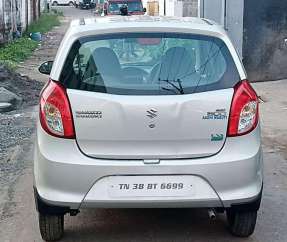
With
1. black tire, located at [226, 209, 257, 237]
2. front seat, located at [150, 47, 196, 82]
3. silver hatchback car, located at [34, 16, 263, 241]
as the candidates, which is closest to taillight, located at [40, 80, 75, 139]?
silver hatchback car, located at [34, 16, 263, 241]

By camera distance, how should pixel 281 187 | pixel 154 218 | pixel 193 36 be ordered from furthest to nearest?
1. pixel 281 187
2. pixel 154 218
3. pixel 193 36

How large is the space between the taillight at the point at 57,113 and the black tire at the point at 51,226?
0.71 metres

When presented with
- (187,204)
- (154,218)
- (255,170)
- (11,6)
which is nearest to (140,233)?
(154,218)

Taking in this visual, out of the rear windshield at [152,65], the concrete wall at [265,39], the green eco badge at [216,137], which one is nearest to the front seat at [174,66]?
the rear windshield at [152,65]

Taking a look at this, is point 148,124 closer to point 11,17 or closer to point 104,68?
point 104,68

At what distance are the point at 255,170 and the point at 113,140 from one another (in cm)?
105

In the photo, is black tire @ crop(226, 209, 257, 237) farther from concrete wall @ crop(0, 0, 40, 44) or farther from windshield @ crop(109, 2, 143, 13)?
windshield @ crop(109, 2, 143, 13)

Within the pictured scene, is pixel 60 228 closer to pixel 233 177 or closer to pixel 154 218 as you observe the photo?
pixel 154 218

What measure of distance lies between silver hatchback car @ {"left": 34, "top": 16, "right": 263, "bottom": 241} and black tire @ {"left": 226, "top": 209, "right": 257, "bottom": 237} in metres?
0.21

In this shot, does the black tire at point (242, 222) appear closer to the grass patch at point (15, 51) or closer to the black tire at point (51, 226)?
the black tire at point (51, 226)

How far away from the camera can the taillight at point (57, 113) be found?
4.38 metres

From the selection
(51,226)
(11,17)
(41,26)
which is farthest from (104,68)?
(41,26)

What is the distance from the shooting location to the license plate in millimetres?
4359

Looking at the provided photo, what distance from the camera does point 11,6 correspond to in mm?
24547
